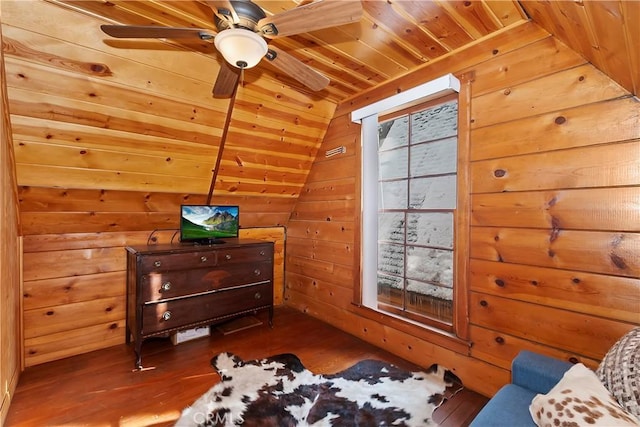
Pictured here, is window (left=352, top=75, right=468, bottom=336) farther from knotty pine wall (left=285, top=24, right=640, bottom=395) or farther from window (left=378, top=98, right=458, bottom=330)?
knotty pine wall (left=285, top=24, right=640, bottom=395)

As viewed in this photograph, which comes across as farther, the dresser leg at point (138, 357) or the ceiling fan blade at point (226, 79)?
the dresser leg at point (138, 357)

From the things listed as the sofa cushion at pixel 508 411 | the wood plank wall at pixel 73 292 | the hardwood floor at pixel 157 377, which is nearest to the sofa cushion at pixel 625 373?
the sofa cushion at pixel 508 411

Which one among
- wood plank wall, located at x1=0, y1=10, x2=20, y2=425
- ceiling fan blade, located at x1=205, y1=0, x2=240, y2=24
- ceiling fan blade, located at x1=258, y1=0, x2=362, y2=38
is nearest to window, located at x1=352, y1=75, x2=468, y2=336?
ceiling fan blade, located at x1=258, y1=0, x2=362, y2=38

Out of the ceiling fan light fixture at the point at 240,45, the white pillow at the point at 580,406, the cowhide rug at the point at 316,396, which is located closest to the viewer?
the white pillow at the point at 580,406

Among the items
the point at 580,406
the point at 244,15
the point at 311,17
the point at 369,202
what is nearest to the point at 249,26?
the point at 244,15

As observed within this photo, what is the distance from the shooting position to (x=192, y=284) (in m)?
2.68

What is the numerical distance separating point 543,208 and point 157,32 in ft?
7.36

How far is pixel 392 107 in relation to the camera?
256 cm

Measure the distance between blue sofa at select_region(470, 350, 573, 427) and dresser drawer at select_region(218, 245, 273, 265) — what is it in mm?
2272

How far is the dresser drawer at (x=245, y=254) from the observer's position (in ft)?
9.41

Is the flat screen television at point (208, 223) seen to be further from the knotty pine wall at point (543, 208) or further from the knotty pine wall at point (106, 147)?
the knotty pine wall at point (543, 208)

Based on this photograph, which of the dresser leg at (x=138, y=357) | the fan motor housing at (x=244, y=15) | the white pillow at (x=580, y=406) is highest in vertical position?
the fan motor housing at (x=244, y=15)

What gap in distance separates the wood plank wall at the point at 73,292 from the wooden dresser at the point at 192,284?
0.15 metres

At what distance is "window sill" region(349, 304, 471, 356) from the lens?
217cm
